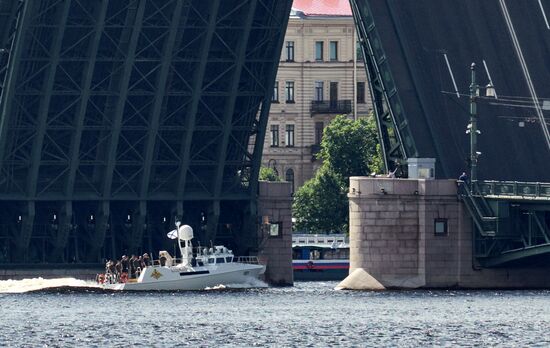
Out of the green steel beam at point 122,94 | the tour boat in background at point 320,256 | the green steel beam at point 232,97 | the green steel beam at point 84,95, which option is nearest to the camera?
the green steel beam at point 84,95

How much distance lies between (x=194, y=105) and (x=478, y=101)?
46.4 feet

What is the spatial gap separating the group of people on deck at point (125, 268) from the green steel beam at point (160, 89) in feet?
12.2

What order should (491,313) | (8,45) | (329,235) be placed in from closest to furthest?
(491,313) → (8,45) → (329,235)

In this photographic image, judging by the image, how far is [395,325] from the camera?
13212 cm

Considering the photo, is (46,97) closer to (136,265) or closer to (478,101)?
(136,265)

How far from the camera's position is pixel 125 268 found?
161 meters

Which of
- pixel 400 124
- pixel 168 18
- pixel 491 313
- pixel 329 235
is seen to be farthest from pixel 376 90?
pixel 329 235

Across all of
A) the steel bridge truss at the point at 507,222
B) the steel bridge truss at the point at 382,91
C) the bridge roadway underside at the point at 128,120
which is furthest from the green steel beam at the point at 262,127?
the steel bridge truss at the point at 507,222

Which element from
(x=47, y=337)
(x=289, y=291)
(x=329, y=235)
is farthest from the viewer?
(x=329, y=235)

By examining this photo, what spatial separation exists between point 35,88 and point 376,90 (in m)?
17.6

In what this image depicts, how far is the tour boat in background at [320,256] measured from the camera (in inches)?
7407

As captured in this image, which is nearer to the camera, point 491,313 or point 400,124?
point 491,313

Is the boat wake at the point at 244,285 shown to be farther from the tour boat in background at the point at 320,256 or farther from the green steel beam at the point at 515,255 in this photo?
the tour boat in background at the point at 320,256

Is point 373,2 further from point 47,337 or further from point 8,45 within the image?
point 47,337
